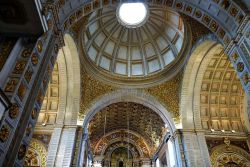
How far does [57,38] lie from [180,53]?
7794mm

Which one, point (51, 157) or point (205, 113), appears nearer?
point (51, 157)

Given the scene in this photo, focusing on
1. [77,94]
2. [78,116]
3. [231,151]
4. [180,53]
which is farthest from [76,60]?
[231,151]

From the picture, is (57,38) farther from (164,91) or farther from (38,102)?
(164,91)

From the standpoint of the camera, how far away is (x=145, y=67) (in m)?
13.8

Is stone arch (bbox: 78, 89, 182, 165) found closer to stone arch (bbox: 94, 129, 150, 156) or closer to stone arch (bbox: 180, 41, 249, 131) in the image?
stone arch (bbox: 180, 41, 249, 131)

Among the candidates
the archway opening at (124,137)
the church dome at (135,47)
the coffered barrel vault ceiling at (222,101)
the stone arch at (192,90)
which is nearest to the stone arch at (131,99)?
the church dome at (135,47)

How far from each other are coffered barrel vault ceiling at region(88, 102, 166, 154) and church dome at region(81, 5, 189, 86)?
265 cm

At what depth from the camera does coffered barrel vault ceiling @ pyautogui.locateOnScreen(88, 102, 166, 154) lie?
50.2 ft

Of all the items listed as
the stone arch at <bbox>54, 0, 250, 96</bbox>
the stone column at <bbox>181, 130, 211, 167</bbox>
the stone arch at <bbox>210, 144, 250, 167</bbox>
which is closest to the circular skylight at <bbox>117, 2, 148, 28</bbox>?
the stone arch at <bbox>54, 0, 250, 96</bbox>

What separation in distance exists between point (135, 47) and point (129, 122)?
21.9 feet

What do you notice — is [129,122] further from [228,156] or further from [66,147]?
[228,156]

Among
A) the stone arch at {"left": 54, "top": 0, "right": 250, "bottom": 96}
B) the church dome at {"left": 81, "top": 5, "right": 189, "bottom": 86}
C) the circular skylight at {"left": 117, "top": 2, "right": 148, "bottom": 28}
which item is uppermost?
the circular skylight at {"left": 117, "top": 2, "right": 148, "bottom": 28}

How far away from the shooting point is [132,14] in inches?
542

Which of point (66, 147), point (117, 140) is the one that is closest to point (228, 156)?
point (66, 147)
